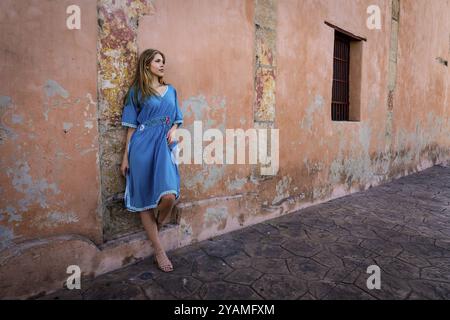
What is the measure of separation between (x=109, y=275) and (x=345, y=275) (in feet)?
5.99

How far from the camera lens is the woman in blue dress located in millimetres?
2492

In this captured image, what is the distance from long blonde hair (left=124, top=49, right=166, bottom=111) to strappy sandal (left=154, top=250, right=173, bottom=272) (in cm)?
119

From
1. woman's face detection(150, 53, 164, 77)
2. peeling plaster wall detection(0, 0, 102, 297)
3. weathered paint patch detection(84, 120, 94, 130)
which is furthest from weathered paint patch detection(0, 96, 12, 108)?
woman's face detection(150, 53, 164, 77)

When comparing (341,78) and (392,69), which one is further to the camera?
(392,69)

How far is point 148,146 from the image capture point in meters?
2.50

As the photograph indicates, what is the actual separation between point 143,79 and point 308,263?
2038 millimetres

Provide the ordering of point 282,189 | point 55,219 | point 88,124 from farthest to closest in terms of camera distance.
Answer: point 282,189
point 88,124
point 55,219

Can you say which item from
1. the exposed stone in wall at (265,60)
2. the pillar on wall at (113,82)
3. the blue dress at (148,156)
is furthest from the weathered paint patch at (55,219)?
the exposed stone in wall at (265,60)

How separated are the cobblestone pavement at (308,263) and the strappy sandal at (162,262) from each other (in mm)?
58

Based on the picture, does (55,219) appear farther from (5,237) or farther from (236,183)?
(236,183)

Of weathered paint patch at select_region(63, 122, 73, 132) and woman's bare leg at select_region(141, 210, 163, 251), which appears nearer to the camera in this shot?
weathered paint patch at select_region(63, 122, 73, 132)

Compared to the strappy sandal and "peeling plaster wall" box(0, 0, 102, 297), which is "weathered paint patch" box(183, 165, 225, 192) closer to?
the strappy sandal

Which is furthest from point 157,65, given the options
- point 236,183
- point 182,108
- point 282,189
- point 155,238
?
point 282,189
